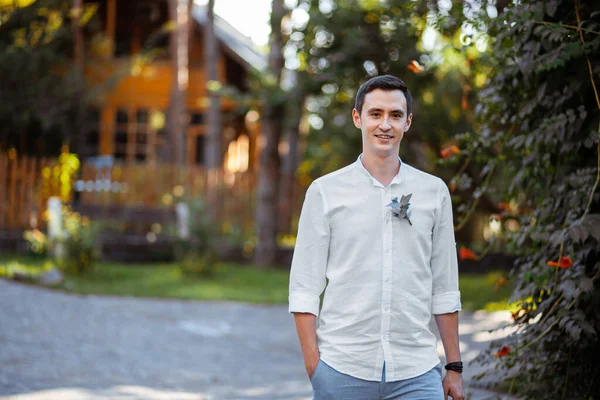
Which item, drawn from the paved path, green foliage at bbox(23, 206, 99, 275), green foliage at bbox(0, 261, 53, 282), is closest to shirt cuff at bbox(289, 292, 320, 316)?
the paved path

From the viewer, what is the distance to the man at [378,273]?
2.76 metres

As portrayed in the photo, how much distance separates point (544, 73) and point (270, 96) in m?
10.2

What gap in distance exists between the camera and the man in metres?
2.76

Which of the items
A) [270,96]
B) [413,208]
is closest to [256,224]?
[270,96]

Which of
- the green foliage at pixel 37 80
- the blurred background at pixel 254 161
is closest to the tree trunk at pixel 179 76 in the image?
the blurred background at pixel 254 161

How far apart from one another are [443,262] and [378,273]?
0.86ft

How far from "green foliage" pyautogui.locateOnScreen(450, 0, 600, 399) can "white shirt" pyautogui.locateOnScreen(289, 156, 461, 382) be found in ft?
3.74

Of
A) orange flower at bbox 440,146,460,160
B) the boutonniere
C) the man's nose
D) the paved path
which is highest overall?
the man's nose

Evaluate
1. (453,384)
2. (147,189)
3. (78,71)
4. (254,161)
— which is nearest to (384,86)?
(453,384)

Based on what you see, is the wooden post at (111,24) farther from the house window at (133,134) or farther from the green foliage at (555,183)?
the green foliage at (555,183)

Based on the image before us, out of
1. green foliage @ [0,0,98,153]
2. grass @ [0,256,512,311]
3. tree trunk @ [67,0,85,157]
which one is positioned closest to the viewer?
grass @ [0,256,512,311]

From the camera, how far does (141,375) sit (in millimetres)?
7191

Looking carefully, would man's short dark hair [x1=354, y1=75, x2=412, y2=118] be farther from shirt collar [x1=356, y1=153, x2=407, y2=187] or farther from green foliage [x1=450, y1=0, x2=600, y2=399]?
green foliage [x1=450, y1=0, x2=600, y2=399]

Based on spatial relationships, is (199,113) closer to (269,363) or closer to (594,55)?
(269,363)
